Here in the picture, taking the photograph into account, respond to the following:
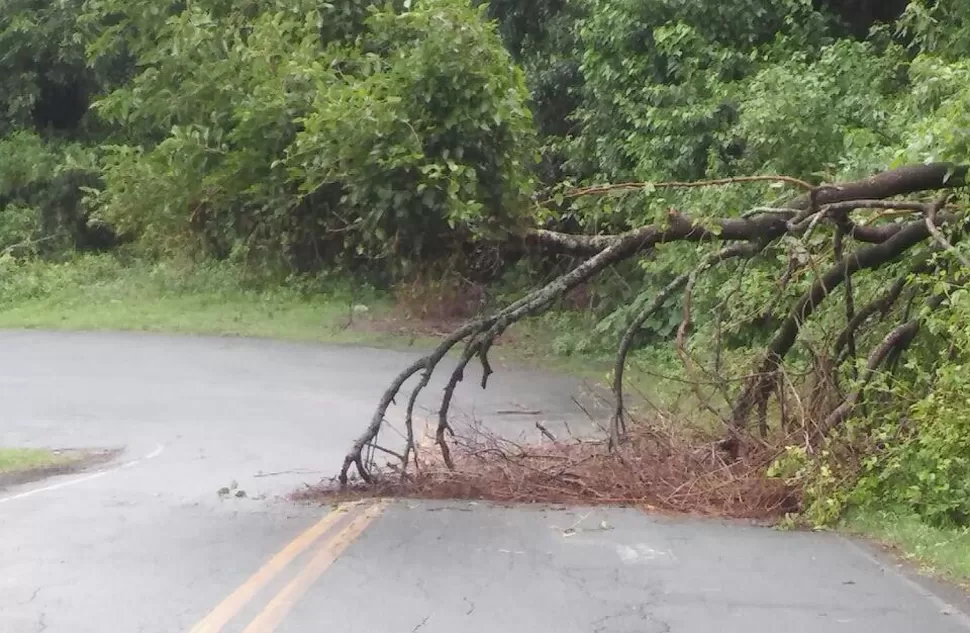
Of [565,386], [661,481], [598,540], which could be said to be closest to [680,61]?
[565,386]

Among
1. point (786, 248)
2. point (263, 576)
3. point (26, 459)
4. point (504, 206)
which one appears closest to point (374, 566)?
point (263, 576)

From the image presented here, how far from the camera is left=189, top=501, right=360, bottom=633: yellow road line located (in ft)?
22.0

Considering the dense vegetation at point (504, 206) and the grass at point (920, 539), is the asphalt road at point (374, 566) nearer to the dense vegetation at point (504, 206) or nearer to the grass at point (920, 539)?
the grass at point (920, 539)

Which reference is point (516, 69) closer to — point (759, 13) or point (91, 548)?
point (91, 548)

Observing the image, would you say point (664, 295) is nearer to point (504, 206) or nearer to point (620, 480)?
point (620, 480)

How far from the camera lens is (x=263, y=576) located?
7.80m

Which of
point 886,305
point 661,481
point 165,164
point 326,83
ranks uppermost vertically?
point 326,83

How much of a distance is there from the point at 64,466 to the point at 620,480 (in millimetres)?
6310

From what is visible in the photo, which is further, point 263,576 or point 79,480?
point 79,480

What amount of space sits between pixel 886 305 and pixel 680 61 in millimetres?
9165

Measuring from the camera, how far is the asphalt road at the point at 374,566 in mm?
6805

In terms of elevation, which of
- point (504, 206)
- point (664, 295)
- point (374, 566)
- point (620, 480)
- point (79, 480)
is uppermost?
point (504, 206)

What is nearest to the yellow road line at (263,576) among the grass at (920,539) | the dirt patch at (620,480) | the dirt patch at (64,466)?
the dirt patch at (620,480)

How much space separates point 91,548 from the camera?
8.85 meters
